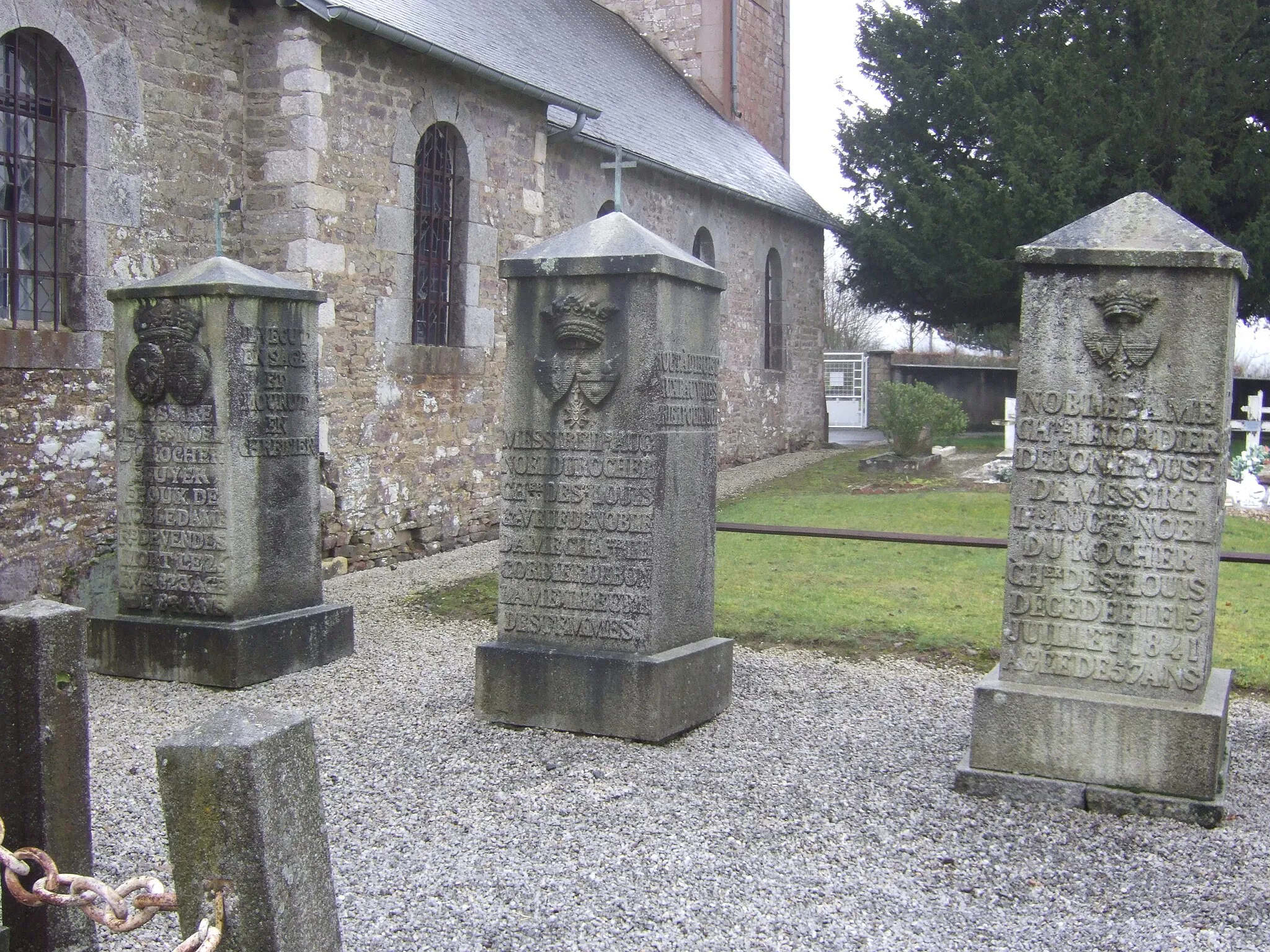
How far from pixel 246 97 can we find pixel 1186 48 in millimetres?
13716

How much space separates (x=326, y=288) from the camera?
371 inches

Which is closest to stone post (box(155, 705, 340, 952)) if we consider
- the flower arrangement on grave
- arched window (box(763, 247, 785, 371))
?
the flower arrangement on grave

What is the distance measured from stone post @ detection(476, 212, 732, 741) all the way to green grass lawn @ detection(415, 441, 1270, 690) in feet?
6.35

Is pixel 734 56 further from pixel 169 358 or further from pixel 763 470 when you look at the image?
pixel 169 358

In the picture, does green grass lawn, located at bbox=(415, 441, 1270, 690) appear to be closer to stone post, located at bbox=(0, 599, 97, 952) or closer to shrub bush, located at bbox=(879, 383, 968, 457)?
shrub bush, located at bbox=(879, 383, 968, 457)

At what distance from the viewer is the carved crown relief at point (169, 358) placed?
6.23 meters

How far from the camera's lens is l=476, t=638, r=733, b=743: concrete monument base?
17.0ft

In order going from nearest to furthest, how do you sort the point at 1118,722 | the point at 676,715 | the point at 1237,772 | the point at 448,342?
the point at 1118,722 < the point at 1237,772 < the point at 676,715 < the point at 448,342

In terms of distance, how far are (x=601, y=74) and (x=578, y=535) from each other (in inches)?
457

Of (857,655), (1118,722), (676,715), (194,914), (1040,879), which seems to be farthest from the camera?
(857,655)

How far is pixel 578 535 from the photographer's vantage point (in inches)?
211

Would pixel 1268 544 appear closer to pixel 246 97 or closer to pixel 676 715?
pixel 676 715

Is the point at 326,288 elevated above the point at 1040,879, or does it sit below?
above

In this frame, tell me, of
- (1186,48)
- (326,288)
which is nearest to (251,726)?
(326,288)
